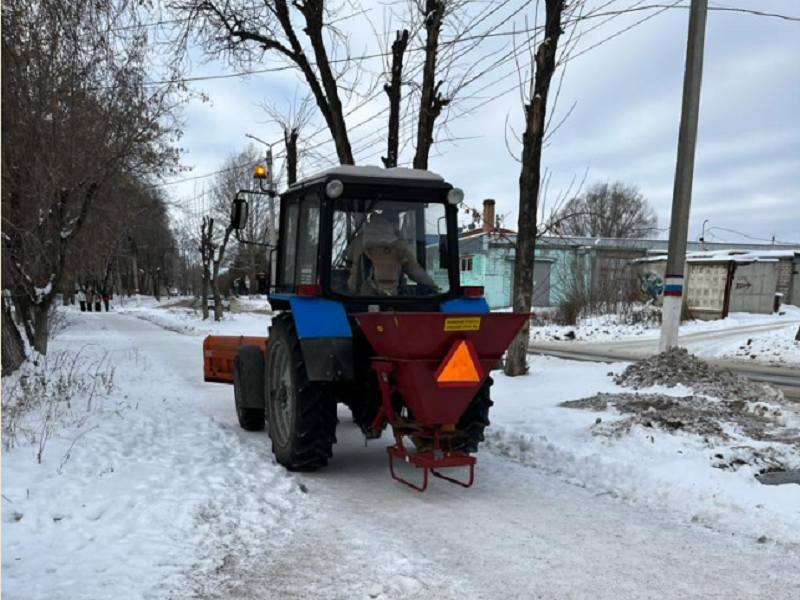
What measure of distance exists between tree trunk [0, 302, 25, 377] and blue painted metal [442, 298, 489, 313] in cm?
742

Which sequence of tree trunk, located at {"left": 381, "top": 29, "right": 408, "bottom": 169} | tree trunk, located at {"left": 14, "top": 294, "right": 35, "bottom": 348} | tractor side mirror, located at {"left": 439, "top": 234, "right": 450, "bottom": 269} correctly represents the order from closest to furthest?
tractor side mirror, located at {"left": 439, "top": 234, "right": 450, "bottom": 269}
tree trunk, located at {"left": 14, "top": 294, "right": 35, "bottom": 348}
tree trunk, located at {"left": 381, "top": 29, "right": 408, "bottom": 169}

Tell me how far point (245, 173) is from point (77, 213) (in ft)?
121

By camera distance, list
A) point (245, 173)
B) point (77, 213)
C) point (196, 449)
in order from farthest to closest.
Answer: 1. point (245, 173)
2. point (77, 213)
3. point (196, 449)

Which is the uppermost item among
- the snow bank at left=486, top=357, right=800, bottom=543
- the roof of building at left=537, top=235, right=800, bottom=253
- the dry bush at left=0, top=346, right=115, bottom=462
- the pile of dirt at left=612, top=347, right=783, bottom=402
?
the roof of building at left=537, top=235, right=800, bottom=253

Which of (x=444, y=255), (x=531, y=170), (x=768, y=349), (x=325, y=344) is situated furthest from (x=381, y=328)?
(x=768, y=349)

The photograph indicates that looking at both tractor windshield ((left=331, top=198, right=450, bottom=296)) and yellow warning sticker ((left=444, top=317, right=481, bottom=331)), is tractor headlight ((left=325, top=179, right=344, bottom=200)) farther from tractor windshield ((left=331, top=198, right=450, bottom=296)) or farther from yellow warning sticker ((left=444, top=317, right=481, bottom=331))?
yellow warning sticker ((left=444, top=317, right=481, bottom=331))

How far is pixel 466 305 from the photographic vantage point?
592cm

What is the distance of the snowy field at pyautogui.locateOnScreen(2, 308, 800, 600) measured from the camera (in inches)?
135

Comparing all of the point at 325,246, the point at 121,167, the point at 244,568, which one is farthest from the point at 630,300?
the point at 244,568

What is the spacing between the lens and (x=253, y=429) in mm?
7461

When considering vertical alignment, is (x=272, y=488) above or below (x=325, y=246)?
below

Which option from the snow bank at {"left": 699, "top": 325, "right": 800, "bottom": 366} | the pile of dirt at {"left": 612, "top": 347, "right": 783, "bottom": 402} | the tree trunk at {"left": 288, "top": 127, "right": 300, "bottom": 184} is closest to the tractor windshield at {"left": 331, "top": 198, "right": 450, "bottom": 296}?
the pile of dirt at {"left": 612, "top": 347, "right": 783, "bottom": 402}

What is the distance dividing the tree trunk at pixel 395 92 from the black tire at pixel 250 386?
299 inches

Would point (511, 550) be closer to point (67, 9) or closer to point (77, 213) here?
point (67, 9)
